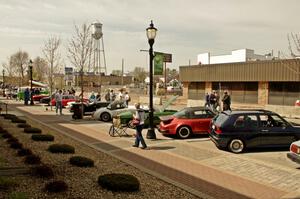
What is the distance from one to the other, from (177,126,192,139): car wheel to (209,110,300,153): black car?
295 cm

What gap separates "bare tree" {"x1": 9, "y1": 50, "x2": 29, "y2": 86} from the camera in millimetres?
66088

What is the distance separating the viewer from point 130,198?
6.97 metres

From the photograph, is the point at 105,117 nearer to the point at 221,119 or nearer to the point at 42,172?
the point at 221,119

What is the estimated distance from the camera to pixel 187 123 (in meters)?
15.3

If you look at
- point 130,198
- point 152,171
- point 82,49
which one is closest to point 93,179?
point 130,198

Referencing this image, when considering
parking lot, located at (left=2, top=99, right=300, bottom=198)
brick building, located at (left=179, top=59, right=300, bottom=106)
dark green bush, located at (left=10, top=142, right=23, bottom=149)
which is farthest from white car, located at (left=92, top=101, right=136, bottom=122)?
brick building, located at (left=179, top=59, right=300, bottom=106)

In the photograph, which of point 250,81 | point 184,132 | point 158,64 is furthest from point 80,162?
point 250,81

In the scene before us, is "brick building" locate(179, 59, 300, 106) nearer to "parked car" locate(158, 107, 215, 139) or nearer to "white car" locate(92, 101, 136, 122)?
"parked car" locate(158, 107, 215, 139)

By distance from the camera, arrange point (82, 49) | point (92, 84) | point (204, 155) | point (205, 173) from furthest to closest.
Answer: point (92, 84), point (82, 49), point (204, 155), point (205, 173)

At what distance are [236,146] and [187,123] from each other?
3.39 metres

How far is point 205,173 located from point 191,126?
5.78m

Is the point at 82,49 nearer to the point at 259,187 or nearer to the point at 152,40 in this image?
the point at 152,40

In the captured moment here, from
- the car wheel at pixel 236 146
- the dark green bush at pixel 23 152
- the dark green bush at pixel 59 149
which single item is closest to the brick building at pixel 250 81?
the car wheel at pixel 236 146

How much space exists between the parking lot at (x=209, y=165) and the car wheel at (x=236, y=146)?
0.23 meters
